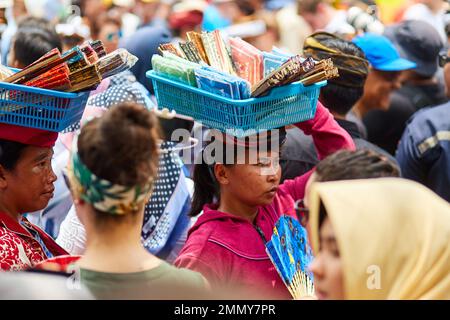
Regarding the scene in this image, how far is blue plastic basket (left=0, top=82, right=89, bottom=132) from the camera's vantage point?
3.50 m

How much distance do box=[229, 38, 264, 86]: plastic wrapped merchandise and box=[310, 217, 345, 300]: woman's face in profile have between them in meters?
1.31

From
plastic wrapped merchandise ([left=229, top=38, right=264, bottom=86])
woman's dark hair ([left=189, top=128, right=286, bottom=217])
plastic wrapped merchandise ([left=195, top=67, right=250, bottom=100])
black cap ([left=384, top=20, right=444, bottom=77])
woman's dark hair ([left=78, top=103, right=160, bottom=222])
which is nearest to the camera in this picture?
woman's dark hair ([left=78, top=103, right=160, bottom=222])

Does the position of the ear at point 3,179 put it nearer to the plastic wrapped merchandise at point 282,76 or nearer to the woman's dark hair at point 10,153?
the woman's dark hair at point 10,153

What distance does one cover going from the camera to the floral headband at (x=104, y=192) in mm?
2660

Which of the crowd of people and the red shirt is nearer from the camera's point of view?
the crowd of people

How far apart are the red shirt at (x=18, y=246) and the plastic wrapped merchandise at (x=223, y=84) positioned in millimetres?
900

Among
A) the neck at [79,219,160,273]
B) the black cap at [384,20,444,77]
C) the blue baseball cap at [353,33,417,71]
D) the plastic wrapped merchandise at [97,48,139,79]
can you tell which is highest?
the plastic wrapped merchandise at [97,48,139,79]

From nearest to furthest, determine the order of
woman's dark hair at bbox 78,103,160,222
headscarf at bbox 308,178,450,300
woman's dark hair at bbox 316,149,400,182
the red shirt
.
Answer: headscarf at bbox 308,178,450,300 → woman's dark hair at bbox 78,103,160,222 → woman's dark hair at bbox 316,149,400,182 → the red shirt

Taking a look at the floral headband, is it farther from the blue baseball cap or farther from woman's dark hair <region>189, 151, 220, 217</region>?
the blue baseball cap

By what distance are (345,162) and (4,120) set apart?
1360mm

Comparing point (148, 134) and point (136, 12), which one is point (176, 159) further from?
point (136, 12)

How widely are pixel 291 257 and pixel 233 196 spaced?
0.40 metres

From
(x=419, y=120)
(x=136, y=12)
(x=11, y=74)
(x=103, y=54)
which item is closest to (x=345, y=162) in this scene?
(x=103, y=54)

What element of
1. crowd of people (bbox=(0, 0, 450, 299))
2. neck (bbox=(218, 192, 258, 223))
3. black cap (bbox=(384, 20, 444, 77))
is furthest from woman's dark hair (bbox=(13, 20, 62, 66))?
black cap (bbox=(384, 20, 444, 77))
